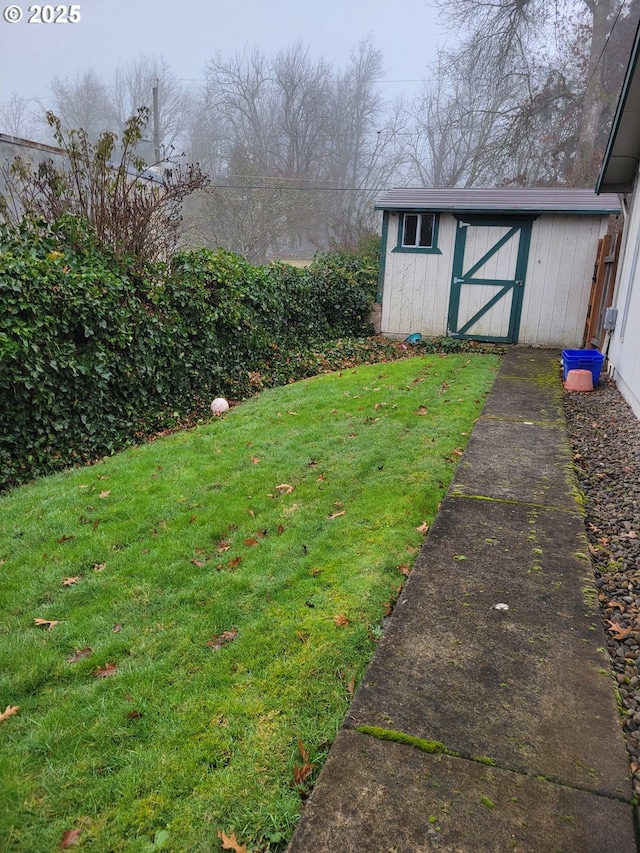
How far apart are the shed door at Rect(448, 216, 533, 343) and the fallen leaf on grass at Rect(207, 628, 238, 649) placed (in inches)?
356

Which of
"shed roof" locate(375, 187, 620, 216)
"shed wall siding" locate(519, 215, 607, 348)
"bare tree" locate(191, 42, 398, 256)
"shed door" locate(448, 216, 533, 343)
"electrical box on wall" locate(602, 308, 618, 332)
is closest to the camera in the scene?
"electrical box on wall" locate(602, 308, 618, 332)

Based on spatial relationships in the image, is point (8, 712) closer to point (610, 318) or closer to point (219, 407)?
point (219, 407)

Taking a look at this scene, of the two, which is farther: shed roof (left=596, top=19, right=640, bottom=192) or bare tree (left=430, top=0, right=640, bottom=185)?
bare tree (left=430, top=0, right=640, bottom=185)

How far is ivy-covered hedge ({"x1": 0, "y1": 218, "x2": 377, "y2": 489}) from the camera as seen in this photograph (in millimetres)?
5023

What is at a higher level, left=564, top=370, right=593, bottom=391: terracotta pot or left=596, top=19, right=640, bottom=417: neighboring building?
left=596, top=19, right=640, bottom=417: neighboring building

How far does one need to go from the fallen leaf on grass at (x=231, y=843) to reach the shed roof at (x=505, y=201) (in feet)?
33.4

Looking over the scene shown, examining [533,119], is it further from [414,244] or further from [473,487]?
[473,487]

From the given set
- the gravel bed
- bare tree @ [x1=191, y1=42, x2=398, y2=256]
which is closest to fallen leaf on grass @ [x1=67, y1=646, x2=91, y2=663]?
the gravel bed

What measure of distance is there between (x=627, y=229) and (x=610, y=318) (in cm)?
114

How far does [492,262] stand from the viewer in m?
10.3

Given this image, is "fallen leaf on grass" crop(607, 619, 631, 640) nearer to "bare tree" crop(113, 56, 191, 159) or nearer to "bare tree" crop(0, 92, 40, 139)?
"bare tree" crop(0, 92, 40, 139)

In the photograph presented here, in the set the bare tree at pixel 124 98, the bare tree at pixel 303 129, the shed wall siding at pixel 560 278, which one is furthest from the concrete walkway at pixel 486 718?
the bare tree at pixel 124 98
